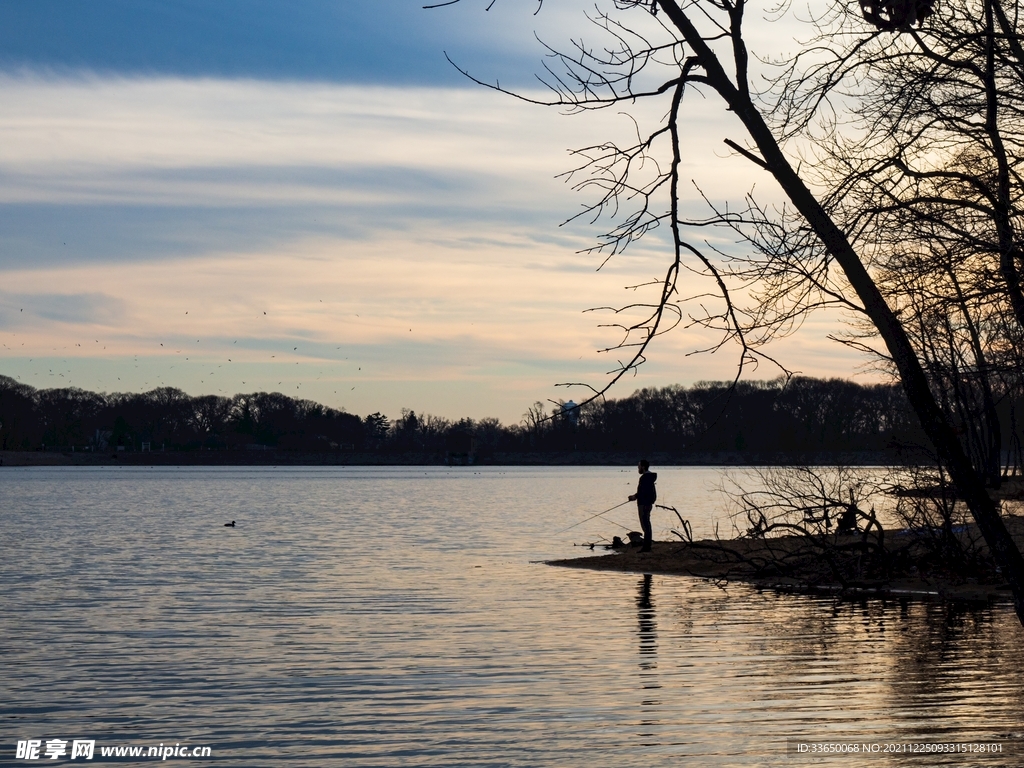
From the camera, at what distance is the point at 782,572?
2325 centimetres

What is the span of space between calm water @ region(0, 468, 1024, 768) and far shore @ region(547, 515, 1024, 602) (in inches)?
45.1

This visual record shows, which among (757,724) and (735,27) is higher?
(735,27)

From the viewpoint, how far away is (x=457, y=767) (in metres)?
8.96

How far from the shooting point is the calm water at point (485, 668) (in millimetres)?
9797

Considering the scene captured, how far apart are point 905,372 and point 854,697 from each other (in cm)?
360

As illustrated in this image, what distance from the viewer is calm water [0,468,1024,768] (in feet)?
32.1

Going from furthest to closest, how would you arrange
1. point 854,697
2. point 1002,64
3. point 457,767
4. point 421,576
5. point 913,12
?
point 421,576 < point 854,697 < point 1002,64 < point 913,12 < point 457,767

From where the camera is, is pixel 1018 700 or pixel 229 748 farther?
pixel 1018 700

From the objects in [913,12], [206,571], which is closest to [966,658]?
[913,12]

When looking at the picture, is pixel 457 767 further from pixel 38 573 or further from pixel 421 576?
pixel 38 573

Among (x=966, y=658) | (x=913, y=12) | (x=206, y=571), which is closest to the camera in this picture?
(x=913, y=12)
